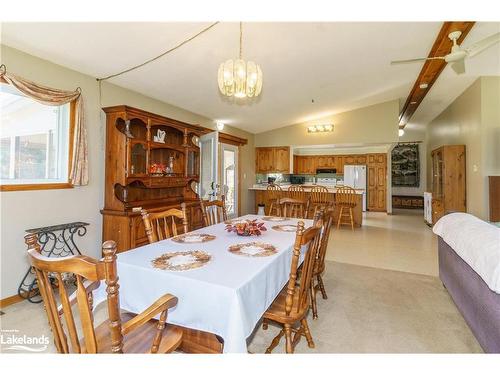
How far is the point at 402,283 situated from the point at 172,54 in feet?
12.1

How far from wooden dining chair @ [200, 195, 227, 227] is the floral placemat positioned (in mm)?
1073

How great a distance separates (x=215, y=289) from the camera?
3.94 feet

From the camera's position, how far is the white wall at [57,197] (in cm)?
247

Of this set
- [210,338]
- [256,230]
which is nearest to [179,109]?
[256,230]

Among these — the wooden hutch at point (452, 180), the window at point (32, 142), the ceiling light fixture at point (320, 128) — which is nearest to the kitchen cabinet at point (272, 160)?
the ceiling light fixture at point (320, 128)

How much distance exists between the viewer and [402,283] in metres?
3.02

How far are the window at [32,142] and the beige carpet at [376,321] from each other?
1.22 m

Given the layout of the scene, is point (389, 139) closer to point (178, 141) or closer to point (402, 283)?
point (402, 283)

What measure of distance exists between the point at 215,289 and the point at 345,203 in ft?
17.4

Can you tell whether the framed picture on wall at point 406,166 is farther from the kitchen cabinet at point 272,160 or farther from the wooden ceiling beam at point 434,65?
the kitchen cabinet at point 272,160

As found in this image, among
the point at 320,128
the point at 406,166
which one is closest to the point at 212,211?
the point at 320,128

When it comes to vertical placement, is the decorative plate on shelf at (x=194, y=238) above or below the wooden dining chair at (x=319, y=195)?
below
